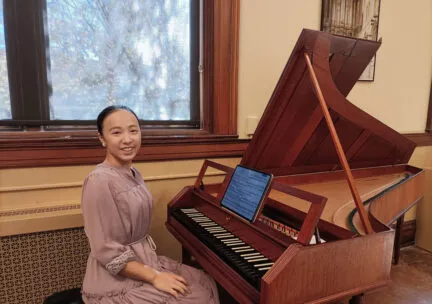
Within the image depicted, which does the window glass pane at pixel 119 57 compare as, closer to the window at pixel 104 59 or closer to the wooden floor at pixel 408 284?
the window at pixel 104 59

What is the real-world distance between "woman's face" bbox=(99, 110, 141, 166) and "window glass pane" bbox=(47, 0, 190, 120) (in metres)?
0.83

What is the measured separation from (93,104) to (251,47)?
46.2 inches

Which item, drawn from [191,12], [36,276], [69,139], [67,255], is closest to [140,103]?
[69,139]

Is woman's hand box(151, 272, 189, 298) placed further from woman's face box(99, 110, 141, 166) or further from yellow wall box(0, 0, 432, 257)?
yellow wall box(0, 0, 432, 257)

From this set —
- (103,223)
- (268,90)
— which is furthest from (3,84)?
(268,90)

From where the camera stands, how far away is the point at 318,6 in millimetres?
2404

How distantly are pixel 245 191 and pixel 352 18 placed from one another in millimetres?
2080

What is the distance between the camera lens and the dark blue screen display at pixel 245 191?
4.12 feet

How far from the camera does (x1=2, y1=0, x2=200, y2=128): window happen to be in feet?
5.90

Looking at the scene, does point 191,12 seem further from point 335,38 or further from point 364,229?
point 364,229

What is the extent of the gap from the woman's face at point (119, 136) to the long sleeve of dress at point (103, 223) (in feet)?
0.41

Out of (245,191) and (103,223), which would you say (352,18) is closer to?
(245,191)

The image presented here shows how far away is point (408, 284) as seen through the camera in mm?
2371

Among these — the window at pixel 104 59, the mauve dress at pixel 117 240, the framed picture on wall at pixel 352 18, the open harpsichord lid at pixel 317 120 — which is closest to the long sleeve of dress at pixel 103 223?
the mauve dress at pixel 117 240
